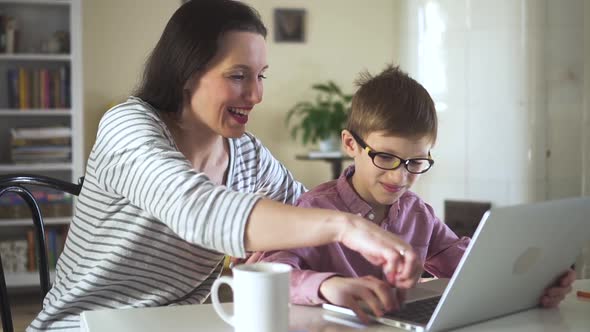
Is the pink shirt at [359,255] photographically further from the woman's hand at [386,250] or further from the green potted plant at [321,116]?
the green potted plant at [321,116]

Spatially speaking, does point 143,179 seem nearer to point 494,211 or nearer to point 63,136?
point 494,211

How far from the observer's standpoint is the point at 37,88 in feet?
14.2

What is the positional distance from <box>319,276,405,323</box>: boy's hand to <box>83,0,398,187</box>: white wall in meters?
3.90

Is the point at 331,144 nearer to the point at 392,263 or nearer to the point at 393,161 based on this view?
the point at 393,161

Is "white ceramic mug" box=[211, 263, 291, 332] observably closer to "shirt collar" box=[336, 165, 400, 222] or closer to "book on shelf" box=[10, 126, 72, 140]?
"shirt collar" box=[336, 165, 400, 222]

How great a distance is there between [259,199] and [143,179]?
22cm

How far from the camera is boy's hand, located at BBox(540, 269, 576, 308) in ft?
3.73

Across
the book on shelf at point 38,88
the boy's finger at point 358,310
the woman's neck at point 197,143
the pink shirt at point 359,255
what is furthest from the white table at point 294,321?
the book on shelf at point 38,88

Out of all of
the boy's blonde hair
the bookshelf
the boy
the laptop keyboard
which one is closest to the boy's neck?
the boy

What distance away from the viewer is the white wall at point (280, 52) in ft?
15.5

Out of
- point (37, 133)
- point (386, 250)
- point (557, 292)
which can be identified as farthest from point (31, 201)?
point (37, 133)

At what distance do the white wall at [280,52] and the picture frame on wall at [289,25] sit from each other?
35mm

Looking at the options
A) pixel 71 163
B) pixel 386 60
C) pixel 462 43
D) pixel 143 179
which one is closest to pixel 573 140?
pixel 462 43

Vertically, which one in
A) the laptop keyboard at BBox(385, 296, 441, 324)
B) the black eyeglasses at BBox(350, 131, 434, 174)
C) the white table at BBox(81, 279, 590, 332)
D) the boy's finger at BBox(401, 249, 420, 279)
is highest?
the black eyeglasses at BBox(350, 131, 434, 174)
